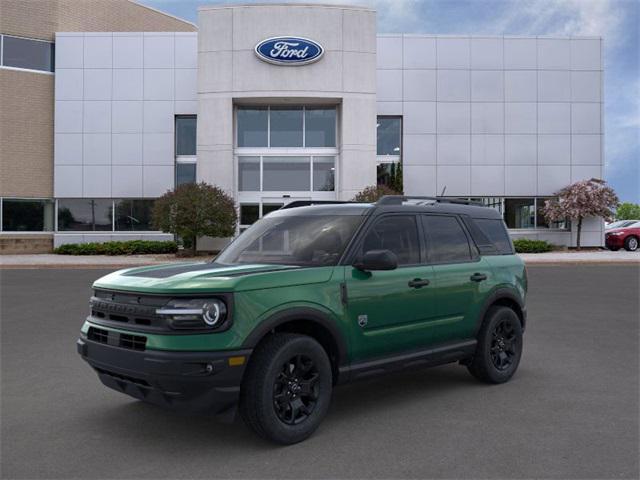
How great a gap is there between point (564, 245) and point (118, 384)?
30633 millimetres

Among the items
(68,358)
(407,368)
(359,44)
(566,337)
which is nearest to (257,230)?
(407,368)

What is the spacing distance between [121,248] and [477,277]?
24.3 metres

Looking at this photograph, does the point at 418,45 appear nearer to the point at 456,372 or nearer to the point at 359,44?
the point at 359,44

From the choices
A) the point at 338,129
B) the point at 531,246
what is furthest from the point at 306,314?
the point at 531,246

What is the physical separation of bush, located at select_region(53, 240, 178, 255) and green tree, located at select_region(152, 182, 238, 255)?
2.29 m

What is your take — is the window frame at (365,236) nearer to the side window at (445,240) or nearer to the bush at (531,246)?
the side window at (445,240)

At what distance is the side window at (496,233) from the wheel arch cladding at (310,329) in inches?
98.6

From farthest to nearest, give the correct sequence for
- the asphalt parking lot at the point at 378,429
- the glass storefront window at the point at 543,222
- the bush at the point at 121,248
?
the glass storefront window at the point at 543,222
the bush at the point at 121,248
the asphalt parking lot at the point at 378,429

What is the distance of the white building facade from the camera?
96.1 ft

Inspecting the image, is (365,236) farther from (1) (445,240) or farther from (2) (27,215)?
(2) (27,215)

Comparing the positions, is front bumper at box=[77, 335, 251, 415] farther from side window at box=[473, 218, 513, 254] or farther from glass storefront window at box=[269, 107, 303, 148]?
glass storefront window at box=[269, 107, 303, 148]

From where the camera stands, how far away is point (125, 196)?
100ft

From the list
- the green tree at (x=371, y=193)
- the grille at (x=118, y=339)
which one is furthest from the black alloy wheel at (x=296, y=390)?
the green tree at (x=371, y=193)

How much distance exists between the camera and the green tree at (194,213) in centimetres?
2497
